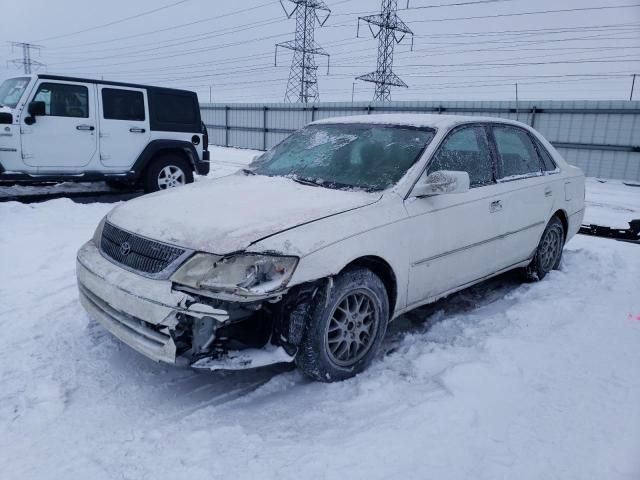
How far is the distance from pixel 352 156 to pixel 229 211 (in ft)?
3.86

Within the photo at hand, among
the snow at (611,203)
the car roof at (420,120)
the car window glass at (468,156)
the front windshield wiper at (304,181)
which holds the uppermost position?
the car roof at (420,120)

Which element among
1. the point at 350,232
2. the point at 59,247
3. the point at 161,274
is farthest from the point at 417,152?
the point at 59,247

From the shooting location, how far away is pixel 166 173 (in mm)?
8906

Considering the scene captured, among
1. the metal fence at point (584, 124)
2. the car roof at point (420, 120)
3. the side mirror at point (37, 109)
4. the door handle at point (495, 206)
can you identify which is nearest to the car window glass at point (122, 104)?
the side mirror at point (37, 109)

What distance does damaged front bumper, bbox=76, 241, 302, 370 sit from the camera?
2477 millimetres

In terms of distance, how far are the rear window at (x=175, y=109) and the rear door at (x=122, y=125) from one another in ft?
0.80

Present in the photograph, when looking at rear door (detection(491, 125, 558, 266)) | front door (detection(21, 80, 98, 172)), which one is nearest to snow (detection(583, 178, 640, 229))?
rear door (detection(491, 125, 558, 266))

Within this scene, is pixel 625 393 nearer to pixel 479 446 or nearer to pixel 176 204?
pixel 479 446

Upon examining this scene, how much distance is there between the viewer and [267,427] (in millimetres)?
2525

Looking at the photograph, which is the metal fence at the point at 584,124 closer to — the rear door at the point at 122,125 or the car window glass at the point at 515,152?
the car window glass at the point at 515,152

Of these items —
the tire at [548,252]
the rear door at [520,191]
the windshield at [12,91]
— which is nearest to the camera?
the rear door at [520,191]

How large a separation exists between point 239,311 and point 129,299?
619 millimetres

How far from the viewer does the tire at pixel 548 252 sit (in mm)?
4764

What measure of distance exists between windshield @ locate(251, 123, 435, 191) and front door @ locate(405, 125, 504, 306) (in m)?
0.22
